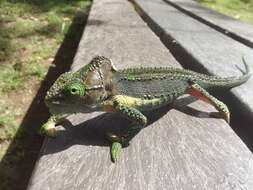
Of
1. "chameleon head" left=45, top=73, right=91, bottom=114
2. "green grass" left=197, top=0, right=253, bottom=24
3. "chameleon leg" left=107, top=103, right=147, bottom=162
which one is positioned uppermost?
"chameleon head" left=45, top=73, right=91, bottom=114

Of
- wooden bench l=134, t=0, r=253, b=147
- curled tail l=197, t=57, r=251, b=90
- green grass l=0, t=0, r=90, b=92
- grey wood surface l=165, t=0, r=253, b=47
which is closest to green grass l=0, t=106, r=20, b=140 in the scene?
green grass l=0, t=0, r=90, b=92

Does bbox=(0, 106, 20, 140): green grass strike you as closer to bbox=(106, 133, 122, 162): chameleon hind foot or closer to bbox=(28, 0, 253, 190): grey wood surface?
bbox=(28, 0, 253, 190): grey wood surface

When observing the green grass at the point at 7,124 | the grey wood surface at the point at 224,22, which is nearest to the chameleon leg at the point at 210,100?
the grey wood surface at the point at 224,22

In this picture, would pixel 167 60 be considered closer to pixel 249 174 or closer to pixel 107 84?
pixel 107 84

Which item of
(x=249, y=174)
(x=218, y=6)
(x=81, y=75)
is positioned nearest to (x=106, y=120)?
(x=81, y=75)

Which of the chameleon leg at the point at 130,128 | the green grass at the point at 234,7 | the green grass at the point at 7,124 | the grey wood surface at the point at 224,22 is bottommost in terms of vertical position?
the green grass at the point at 7,124

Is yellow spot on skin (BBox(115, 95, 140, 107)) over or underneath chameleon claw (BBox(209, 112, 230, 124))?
over

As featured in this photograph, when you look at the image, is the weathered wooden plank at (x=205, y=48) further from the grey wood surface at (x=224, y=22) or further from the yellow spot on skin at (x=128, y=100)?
the yellow spot on skin at (x=128, y=100)
